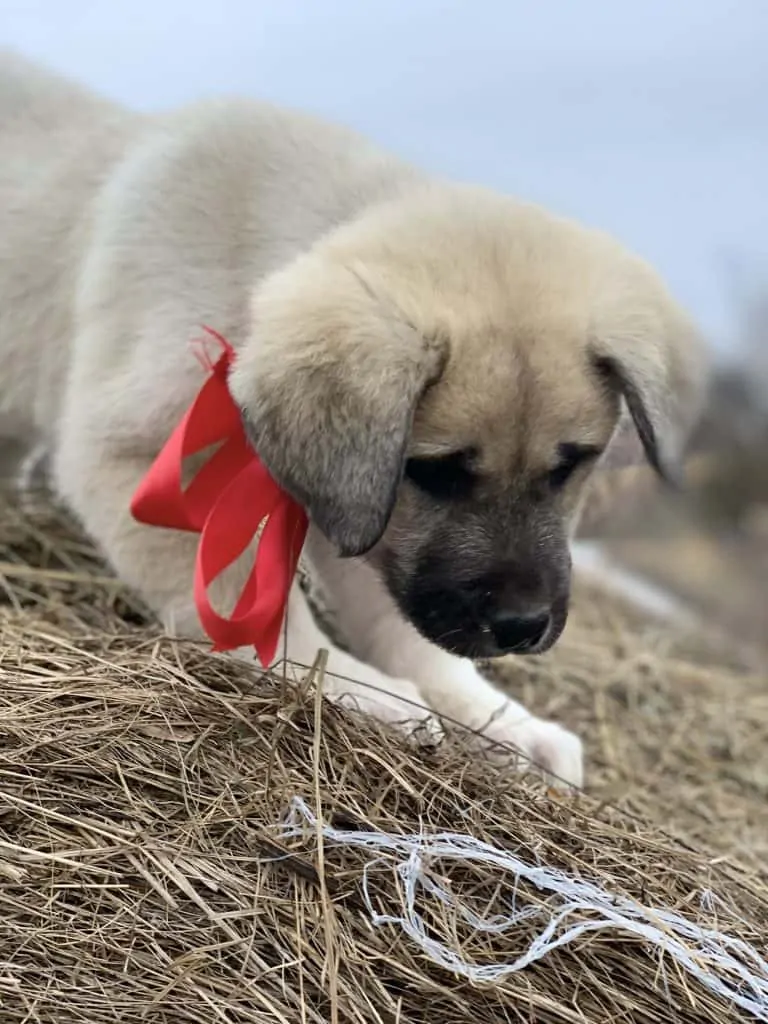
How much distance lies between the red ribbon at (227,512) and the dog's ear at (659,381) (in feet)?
2.17

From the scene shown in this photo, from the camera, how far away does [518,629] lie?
6.83 ft

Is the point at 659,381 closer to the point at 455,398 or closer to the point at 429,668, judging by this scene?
the point at 455,398

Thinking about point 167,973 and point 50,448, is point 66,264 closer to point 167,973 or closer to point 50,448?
point 50,448

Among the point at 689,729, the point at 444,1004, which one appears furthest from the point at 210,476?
the point at 689,729

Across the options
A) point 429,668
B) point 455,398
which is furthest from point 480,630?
point 429,668

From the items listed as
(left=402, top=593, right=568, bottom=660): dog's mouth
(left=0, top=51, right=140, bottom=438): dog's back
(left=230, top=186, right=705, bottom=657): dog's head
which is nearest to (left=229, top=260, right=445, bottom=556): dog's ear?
(left=230, top=186, right=705, bottom=657): dog's head

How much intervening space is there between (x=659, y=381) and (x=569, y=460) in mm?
245

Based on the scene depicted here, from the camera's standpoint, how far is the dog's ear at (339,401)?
77.2 inches

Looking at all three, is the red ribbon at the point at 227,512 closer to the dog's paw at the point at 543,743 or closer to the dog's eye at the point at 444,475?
the dog's eye at the point at 444,475

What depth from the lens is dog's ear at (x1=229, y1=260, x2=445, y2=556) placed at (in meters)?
1.96

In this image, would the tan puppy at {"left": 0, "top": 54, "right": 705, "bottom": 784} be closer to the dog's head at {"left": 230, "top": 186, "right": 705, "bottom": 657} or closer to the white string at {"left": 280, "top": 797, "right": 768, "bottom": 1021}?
the dog's head at {"left": 230, "top": 186, "right": 705, "bottom": 657}

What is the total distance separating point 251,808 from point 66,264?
1.70 meters

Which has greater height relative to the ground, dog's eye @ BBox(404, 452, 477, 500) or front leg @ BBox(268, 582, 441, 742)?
dog's eye @ BBox(404, 452, 477, 500)

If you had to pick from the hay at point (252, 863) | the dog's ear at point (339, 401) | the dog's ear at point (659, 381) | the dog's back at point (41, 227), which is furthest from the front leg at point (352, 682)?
the dog's back at point (41, 227)
